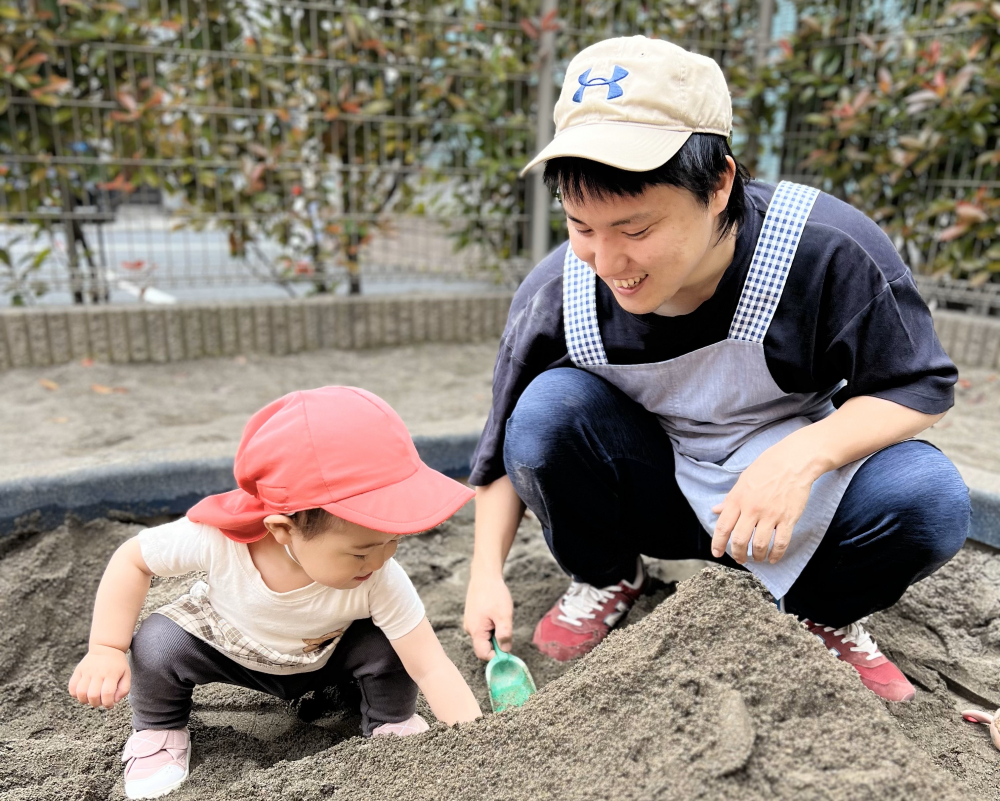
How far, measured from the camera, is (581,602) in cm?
173

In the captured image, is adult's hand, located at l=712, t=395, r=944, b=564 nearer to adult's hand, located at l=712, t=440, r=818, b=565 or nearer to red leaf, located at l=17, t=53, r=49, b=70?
adult's hand, located at l=712, t=440, r=818, b=565

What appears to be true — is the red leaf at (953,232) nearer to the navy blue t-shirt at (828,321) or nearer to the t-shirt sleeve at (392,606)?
the navy blue t-shirt at (828,321)

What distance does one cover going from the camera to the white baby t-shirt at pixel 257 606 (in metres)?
1.32

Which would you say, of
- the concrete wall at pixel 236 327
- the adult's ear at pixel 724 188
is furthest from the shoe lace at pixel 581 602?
the concrete wall at pixel 236 327

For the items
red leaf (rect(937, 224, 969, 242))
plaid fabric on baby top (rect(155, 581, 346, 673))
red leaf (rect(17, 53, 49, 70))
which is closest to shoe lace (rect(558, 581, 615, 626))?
plaid fabric on baby top (rect(155, 581, 346, 673))

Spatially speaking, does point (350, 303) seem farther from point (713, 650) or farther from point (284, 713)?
point (713, 650)

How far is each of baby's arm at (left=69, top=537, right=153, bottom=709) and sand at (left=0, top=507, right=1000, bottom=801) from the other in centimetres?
17

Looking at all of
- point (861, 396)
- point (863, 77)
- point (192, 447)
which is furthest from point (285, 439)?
point (863, 77)

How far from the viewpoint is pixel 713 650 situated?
1.14m

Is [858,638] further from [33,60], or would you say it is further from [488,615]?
[33,60]

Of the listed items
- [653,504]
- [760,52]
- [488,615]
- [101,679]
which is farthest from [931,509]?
[760,52]

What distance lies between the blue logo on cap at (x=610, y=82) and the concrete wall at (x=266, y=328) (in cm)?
283

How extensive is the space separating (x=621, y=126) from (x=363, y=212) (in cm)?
308

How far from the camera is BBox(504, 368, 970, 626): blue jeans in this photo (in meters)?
1.39
